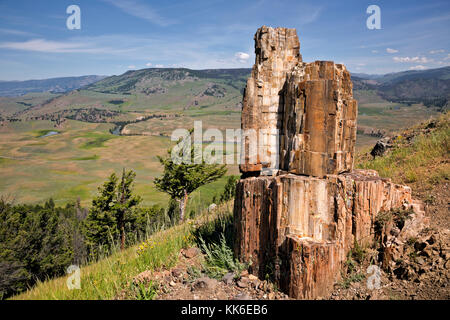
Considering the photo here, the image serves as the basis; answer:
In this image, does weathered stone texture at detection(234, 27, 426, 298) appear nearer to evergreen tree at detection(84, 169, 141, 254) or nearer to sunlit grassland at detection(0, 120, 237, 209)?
evergreen tree at detection(84, 169, 141, 254)

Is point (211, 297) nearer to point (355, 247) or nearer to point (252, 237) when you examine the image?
point (252, 237)

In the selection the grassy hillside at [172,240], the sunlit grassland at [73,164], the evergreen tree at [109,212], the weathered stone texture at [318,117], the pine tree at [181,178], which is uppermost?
the weathered stone texture at [318,117]

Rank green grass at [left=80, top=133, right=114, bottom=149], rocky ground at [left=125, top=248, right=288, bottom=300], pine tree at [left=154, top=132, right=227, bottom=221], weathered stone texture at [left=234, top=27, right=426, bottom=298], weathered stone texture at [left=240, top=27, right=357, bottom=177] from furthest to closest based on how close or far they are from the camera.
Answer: green grass at [left=80, top=133, right=114, bottom=149]
pine tree at [left=154, top=132, right=227, bottom=221]
weathered stone texture at [left=240, top=27, right=357, bottom=177]
rocky ground at [left=125, top=248, right=288, bottom=300]
weathered stone texture at [left=234, top=27, right=426, bottom=298]

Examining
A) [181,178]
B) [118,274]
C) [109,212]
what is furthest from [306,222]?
[109,212]

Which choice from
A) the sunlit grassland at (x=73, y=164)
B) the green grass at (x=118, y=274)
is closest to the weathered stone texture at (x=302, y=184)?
the green grass at (x=118, y=274)

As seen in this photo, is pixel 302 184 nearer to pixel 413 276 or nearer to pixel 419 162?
pixel 413 276

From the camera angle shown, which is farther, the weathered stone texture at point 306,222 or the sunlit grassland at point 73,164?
the sunlit grassland at point 73,164

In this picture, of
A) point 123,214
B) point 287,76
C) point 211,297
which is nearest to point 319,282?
point 211,297

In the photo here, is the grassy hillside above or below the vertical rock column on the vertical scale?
below

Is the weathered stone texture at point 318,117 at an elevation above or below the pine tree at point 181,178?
Result: above

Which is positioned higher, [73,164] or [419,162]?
[419,162]

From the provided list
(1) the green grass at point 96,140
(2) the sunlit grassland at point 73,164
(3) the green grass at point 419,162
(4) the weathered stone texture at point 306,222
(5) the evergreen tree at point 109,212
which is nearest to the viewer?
(4) the weathered stone texture at point 306,222

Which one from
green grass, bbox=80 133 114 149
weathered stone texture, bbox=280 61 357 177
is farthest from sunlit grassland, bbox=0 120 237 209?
weathered stone texture, bbox=280 61 357 177

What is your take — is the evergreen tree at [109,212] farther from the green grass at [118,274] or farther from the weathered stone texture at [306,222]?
the weathered stone texture at [306,222]
